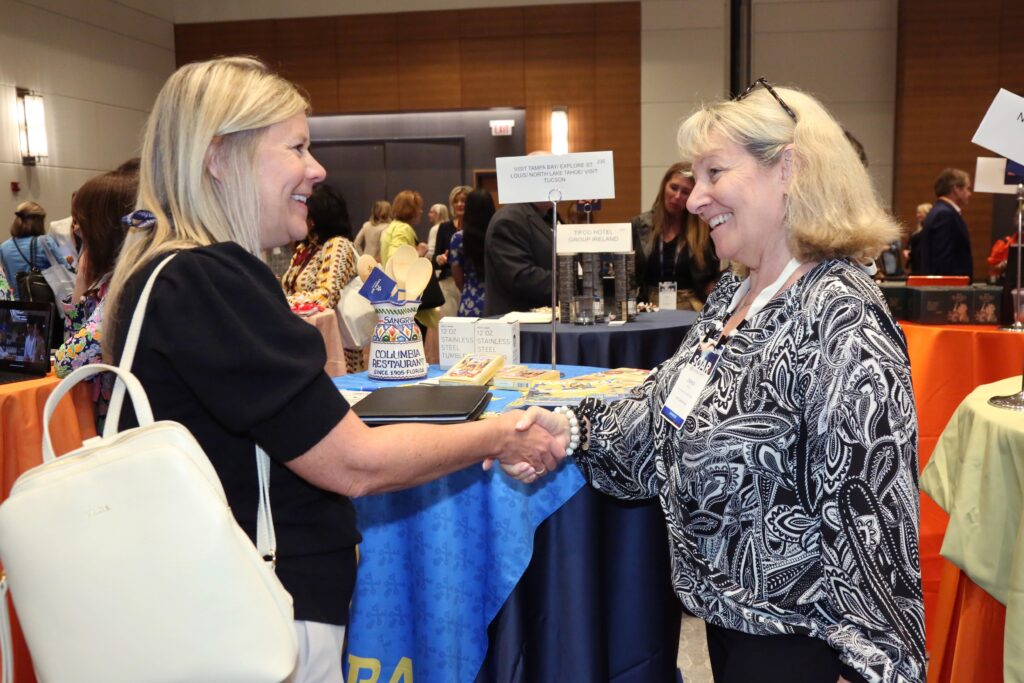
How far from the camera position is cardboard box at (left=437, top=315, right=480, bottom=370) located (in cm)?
266

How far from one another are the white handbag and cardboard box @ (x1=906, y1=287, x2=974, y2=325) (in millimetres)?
3461

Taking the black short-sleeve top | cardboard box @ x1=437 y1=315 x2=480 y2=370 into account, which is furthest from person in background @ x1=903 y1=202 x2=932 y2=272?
the black short-sleeve top

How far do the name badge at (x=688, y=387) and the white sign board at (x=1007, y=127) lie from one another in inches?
40.5

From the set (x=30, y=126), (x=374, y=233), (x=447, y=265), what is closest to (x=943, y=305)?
(x=447, y=265)

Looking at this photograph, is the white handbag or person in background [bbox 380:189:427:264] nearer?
the white handbag

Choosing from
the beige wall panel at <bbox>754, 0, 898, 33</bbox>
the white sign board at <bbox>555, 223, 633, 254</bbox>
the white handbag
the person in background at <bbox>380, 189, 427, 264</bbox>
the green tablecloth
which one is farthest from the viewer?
the beige wall panel at <bbox>754, 0, 898, 33</bbox>

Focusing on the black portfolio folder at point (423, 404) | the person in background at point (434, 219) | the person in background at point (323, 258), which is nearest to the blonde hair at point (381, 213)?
the person in background at point (434, 219)

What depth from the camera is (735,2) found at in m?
9.88

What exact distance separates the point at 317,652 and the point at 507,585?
70 cm

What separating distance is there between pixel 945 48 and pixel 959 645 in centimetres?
953

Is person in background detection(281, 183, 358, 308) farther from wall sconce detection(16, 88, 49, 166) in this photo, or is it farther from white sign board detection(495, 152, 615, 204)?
wall sconce detection(16, 88, 49, 166)

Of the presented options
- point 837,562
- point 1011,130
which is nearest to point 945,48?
point 1011,130

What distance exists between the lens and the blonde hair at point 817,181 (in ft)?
4.65

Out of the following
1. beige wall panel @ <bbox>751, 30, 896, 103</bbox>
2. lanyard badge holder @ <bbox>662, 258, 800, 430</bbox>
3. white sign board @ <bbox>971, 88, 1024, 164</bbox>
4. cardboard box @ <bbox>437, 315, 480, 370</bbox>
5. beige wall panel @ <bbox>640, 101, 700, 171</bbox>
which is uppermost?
beige wall panel @ <bbox>751, 30, 896, 103</bbox>
